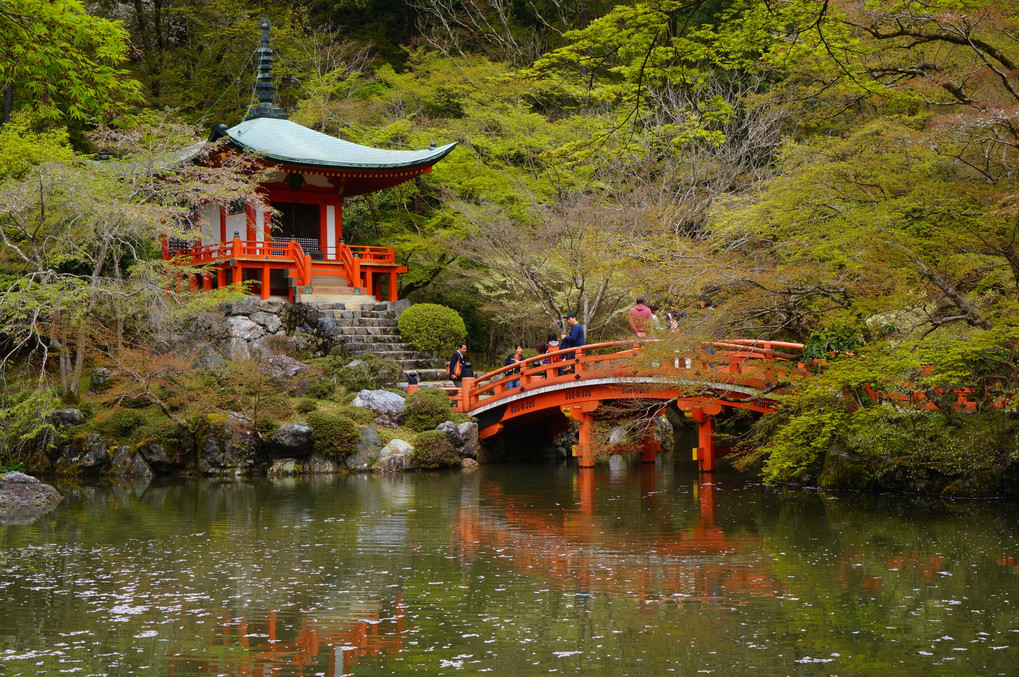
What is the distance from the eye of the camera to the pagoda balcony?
80.9ft

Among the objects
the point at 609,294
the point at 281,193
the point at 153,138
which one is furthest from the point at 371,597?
the point at 281,193

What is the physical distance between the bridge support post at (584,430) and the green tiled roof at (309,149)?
826cm

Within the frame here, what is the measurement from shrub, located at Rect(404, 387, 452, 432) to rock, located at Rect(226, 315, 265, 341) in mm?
4369

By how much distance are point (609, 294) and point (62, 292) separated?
11126 millimetres

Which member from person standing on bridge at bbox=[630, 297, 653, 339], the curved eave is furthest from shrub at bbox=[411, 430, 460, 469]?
the curved eave

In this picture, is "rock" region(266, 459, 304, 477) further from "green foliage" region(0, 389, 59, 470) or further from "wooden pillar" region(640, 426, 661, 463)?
"wooden pillar" region(640, 426, 661, 463)

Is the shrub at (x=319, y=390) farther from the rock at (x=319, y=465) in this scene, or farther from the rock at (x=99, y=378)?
the rock at (x=99, y=378)

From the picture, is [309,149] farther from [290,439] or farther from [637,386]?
[637,386]

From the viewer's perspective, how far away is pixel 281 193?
87.2 feet

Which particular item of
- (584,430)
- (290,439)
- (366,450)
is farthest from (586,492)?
(290,439)

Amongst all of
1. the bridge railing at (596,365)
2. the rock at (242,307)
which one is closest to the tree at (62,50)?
the bridge railing at (596,365)

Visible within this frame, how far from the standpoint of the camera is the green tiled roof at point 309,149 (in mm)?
24984

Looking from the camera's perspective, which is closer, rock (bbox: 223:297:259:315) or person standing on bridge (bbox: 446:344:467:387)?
person standing on bridge (bbox: 446:344:467:387)

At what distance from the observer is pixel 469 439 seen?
20.7m
